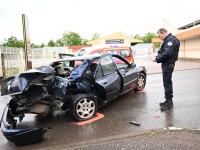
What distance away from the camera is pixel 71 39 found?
7588 cm

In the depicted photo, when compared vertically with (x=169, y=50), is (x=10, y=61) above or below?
below

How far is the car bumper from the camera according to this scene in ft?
9.91

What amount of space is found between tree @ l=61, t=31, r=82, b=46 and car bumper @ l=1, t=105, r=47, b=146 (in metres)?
72.9

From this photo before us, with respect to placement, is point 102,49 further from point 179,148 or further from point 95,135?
point 179,148

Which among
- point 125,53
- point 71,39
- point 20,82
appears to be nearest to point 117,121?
point 20,82

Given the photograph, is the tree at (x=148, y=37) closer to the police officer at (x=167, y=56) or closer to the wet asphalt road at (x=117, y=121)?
the wet asphalt road at (x=117, y=121)

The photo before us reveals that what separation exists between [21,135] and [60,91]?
118 centimetres

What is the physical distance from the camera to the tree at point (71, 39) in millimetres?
74838

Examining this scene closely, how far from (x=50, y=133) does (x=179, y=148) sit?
233 cm

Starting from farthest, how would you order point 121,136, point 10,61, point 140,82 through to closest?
1. point 10,61
2. point 140,82
3. point 121,136

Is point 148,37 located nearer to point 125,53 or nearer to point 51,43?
point 51,43

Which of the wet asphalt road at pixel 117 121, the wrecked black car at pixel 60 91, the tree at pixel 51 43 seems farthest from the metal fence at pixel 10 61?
the tree at pixel 51 43

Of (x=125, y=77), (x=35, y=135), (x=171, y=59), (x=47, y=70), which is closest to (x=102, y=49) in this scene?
(x=125, y=77)

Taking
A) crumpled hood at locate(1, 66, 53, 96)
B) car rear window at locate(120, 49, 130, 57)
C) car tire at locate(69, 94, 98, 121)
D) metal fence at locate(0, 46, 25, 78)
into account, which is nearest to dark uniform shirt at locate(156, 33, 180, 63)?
car tire at locate(69, 94, 98, 121)
